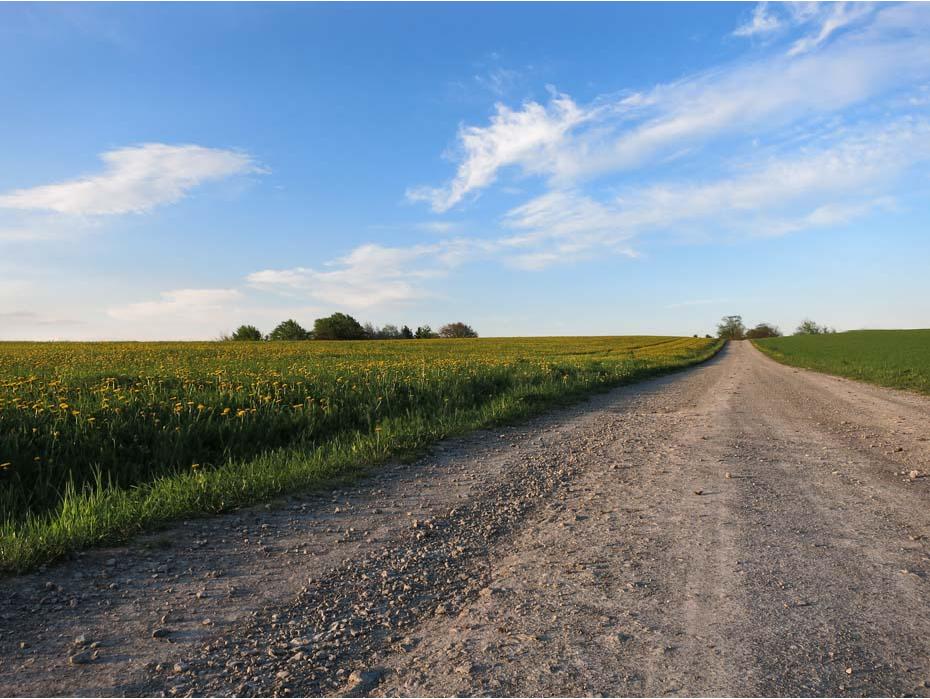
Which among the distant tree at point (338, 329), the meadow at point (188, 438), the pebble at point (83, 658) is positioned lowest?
the pebble at point (83, 658)

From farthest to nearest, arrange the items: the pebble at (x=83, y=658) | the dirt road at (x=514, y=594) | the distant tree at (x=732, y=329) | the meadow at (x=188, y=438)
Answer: the distant tree at (x=732, y=329) < the meadow at (x=188, y=438) < the pebble at (x=83, y=658) < the dirt road at (x=514, y=594)

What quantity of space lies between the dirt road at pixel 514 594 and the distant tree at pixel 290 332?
7620 centimetres

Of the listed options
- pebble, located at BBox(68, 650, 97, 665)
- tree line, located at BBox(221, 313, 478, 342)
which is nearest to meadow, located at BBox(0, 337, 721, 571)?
pebble, located at BBox(68, 650, 97, 665)

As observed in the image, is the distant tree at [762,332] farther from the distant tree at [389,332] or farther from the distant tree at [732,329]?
the distant tree at [389,332]

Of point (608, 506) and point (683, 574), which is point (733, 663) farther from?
point (608, 506)

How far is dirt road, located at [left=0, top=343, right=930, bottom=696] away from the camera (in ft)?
9.32

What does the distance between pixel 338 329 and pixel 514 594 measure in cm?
7738

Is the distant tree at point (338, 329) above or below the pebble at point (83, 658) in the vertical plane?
above

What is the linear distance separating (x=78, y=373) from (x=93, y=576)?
11.2 metres

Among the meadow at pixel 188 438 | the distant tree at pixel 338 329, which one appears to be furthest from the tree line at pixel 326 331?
the meadow at pixel 188 438

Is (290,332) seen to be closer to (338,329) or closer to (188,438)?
(338,329)

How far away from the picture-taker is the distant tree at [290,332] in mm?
79562

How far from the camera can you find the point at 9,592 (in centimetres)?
371

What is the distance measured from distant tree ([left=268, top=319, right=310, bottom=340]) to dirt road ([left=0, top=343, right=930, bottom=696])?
250 ft
